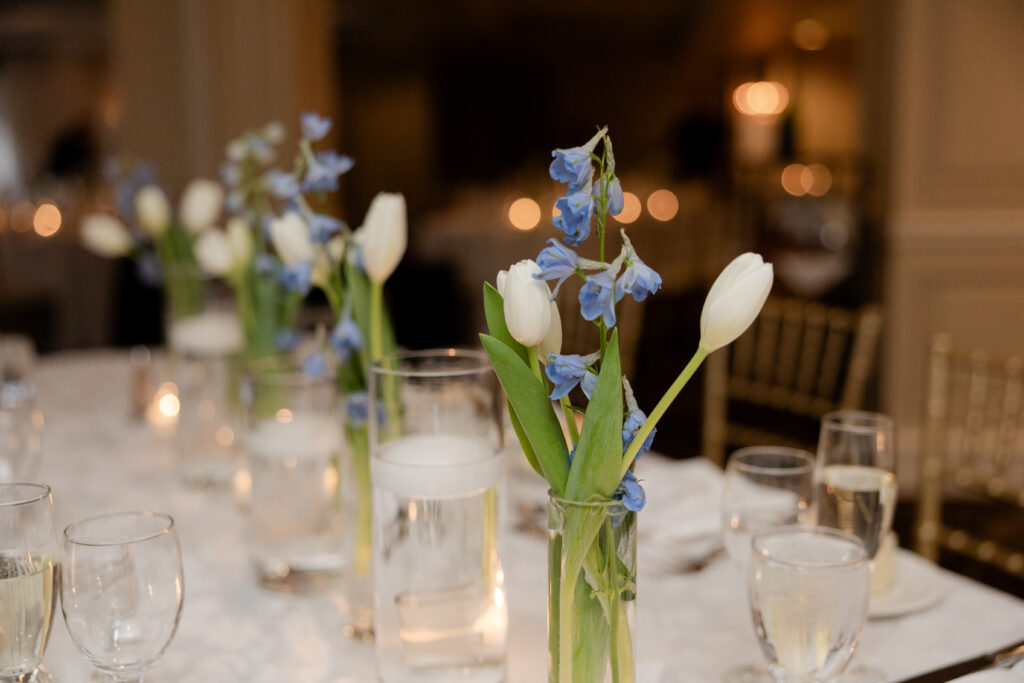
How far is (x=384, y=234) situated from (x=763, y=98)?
30.1ft

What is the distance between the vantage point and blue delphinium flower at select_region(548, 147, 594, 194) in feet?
2.13

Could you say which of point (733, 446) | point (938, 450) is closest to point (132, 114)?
point (733, 446)

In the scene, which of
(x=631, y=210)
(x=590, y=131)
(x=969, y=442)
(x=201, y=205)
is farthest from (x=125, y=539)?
(x=590, y=131)

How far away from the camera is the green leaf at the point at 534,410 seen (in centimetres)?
68

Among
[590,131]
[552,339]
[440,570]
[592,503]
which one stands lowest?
[440,570]

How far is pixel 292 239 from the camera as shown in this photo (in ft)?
3.59

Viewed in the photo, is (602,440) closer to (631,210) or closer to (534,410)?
(534,410)

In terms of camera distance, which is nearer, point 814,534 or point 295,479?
point 814,534

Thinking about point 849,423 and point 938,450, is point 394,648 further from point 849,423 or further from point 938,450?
point 938,450

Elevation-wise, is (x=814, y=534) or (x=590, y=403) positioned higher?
(x=590, y=403)

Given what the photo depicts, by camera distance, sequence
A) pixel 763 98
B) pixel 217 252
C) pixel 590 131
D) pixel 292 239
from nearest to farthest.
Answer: pixel 292 239
pixel 217 252
pixel 763 98
pixel 590 131

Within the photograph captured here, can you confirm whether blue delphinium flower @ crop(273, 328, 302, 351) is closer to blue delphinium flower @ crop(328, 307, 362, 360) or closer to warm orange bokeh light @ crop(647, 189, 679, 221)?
blue delphinium flower @ crop(328, 307, 362, 360)

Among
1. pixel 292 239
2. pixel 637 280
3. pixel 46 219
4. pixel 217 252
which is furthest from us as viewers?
pixel 46 219

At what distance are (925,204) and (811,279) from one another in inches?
69.8
